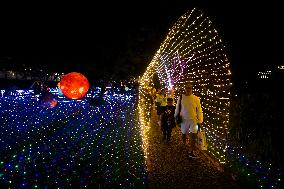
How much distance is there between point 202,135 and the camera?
7.08 metres

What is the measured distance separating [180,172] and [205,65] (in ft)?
15.6

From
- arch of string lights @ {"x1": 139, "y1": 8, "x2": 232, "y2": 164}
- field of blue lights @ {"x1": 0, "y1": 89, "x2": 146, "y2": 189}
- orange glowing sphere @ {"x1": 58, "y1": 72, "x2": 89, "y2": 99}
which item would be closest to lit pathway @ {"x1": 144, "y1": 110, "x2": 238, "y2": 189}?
field of blue lights @ {"x1": 0, "y1": 89, "x2": 146, "y2": 189}

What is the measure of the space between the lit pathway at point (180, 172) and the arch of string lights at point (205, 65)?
59 cm

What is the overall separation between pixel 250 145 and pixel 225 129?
172cm

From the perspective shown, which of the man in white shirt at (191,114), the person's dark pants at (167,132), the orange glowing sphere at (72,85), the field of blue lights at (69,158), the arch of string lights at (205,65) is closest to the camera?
the field of blue lights at (69,158)

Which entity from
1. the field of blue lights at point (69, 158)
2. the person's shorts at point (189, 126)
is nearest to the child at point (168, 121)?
the field of blue lights at point (69, 158)

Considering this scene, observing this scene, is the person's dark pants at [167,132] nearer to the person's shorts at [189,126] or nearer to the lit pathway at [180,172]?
the lit pathway at [180,172]

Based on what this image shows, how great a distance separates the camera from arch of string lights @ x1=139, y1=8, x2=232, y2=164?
7.60m

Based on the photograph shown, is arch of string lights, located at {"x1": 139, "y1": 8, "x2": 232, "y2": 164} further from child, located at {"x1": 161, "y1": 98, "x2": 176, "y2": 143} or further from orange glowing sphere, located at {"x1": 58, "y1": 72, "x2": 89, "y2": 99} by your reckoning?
orange glowing sphere, located at {"x1": 58, "y1": 72, "x2": 89, "y2": 99}

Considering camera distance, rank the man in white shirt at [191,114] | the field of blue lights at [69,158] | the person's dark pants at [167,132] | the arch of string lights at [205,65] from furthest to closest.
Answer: the person's dark pants at [167,132], the arch of string lights at [205,65], the man in white shirt at [191,114], the field of blue lights at [69,158]

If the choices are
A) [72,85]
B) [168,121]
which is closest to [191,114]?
[168,121]

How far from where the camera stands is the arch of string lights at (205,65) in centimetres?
760

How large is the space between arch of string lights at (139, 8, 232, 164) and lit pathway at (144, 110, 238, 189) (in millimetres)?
591

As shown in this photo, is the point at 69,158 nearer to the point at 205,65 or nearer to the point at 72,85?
the point at 72,85
